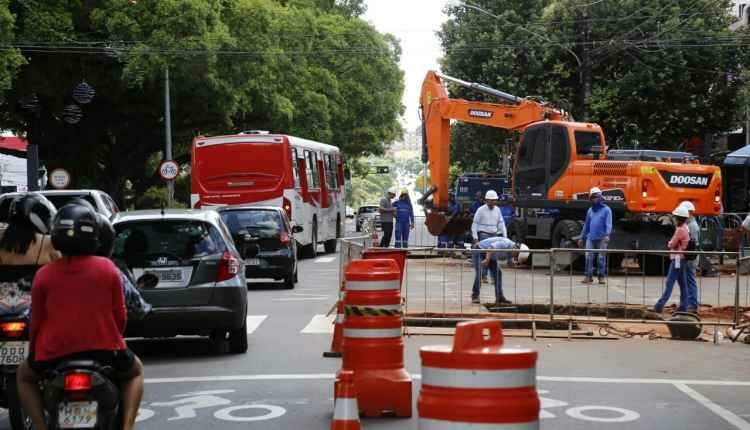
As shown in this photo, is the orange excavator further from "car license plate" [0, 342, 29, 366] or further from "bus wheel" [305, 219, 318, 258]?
"car license plate" [0, 342, 29, 366]

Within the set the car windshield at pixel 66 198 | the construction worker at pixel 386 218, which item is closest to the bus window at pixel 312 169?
the construction worker at pixel 386 218

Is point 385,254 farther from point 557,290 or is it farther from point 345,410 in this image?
point 345,410

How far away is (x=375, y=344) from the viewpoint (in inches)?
379

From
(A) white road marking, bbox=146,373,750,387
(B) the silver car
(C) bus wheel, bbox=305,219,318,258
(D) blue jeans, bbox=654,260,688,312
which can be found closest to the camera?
(A) white road marking, bbox=146,373,750,387

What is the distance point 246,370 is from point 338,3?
67444mm

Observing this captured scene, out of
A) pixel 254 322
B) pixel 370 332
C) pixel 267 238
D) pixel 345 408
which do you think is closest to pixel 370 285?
pixel 370 332

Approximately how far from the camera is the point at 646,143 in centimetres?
4431

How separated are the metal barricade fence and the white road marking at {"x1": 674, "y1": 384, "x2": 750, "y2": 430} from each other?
14.4ft

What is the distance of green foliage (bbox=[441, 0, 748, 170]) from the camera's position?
4359cm

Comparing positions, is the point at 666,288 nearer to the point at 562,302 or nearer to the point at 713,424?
the point at 562,302

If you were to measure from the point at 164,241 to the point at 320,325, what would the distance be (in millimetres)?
3889

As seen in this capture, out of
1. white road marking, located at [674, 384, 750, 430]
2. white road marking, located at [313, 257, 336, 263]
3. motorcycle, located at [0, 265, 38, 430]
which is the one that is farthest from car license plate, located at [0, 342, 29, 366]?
white road marking, located at [313, 257, 336, 263]

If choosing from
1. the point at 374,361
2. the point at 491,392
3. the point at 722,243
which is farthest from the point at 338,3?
the point at 491,392

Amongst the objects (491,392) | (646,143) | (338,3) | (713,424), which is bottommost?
(713,424)
